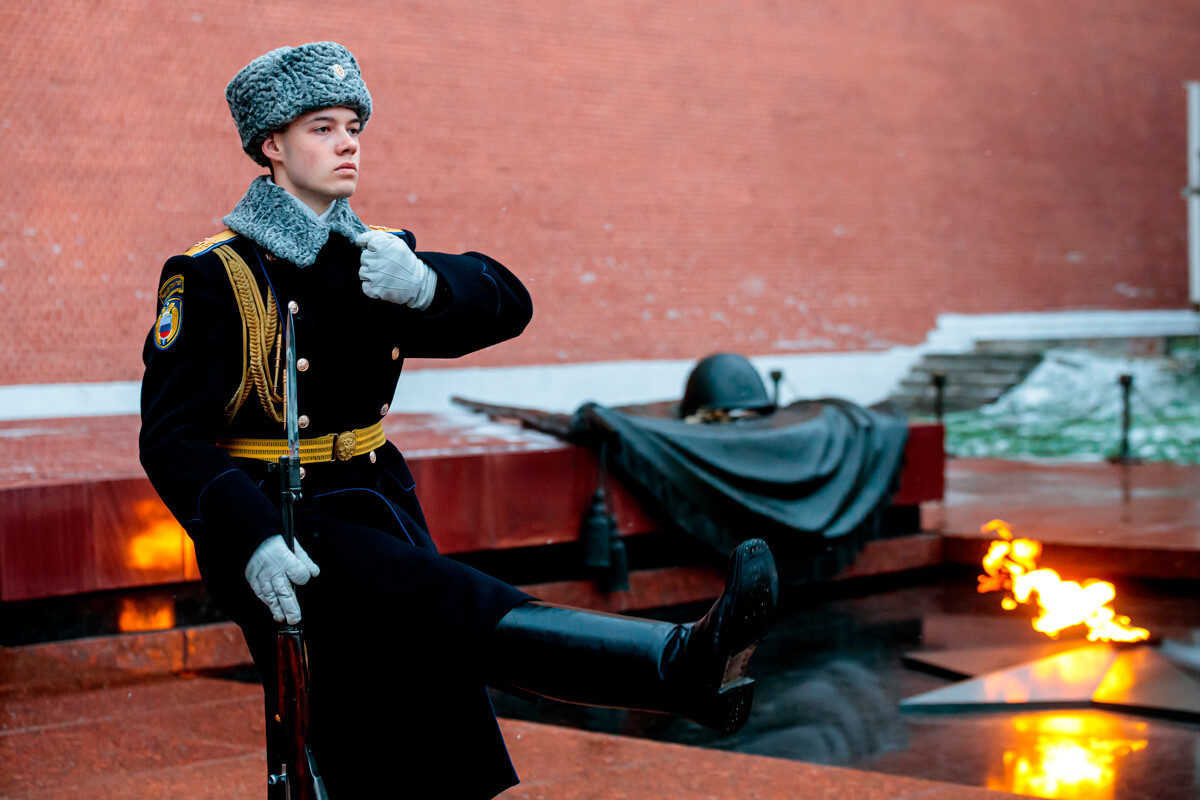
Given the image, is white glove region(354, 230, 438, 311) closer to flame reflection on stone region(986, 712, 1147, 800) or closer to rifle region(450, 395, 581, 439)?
flame reflection on stone region(986, 712, 1147, 800)

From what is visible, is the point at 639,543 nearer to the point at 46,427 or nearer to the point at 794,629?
the point at 794,629

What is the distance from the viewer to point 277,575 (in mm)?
1451

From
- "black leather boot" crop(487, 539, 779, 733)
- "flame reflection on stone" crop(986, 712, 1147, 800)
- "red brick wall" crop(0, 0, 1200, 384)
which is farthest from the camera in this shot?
"red brick wall" crop(0, 0, 1200, 384)

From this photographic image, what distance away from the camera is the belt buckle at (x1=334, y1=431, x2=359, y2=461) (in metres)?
1.61

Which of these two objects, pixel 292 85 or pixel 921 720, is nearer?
pixel 292 85

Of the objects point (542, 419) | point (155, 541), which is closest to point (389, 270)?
point (155, 541)

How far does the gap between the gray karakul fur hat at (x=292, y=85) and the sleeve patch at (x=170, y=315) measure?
0.77 ft

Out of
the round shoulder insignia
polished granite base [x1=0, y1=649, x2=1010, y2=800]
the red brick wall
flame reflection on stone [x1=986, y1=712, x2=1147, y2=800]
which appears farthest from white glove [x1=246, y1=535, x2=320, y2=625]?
the red brick wall

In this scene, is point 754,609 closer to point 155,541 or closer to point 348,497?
point 348,497

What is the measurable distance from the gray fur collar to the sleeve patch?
0.11 metres

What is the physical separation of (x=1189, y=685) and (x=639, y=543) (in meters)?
1.99

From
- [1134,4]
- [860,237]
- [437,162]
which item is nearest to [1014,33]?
[1134,4]

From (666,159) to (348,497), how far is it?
902cm

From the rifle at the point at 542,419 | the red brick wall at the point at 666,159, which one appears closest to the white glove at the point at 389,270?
the rifle at the point at 542,419
